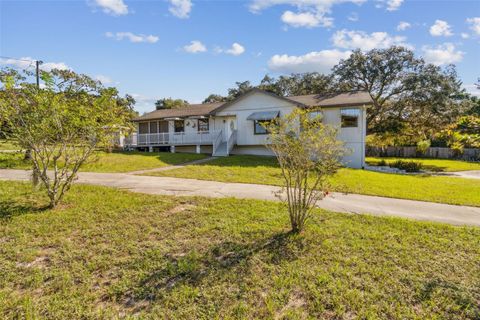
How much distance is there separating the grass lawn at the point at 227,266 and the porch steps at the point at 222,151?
1292 cm

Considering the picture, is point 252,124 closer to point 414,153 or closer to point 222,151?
point 222,151

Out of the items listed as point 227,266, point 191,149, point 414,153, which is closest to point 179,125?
point 191,149

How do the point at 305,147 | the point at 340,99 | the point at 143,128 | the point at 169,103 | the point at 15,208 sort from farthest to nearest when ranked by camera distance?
the point at 169,103, the point at 143,128, the point at 340,99, the point at 15,208, the point at 305,147

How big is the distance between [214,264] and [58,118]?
5.03 metres

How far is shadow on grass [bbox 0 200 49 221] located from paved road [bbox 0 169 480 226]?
256 centimetres

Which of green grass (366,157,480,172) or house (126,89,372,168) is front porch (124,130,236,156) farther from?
green grass (366,157,480,172)

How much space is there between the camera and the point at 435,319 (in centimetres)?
296

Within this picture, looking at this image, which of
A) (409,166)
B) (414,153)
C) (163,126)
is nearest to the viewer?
(409,166)

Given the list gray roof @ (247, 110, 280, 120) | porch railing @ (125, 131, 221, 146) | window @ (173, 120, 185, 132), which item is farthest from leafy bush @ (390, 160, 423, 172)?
window @ (173, 120, 185, 132)

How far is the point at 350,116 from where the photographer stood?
17.1m

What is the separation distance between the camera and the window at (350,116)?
16906 millimetres

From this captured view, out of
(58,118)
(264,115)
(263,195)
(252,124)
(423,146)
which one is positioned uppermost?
(264,115)

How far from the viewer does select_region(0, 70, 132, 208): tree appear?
5.66m

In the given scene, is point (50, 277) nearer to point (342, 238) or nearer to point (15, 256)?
point (15, 256)
